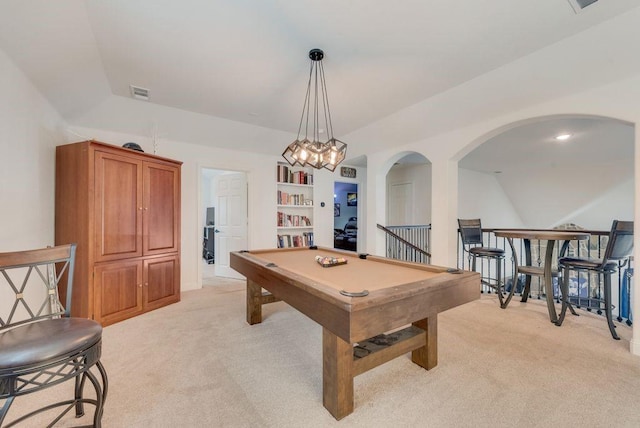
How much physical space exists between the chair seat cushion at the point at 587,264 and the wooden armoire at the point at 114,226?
4.66m

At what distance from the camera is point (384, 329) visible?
1.30m

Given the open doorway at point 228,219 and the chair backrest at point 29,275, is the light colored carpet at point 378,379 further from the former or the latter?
the open doorway at point 228,219

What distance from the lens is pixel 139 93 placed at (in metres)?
3.18

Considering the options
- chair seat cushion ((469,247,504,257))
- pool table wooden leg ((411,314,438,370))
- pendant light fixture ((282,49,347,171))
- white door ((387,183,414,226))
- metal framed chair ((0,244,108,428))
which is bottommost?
pool table wooden leg ((411,314,438,370))

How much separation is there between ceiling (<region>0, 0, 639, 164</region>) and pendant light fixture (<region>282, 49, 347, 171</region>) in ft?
0.34

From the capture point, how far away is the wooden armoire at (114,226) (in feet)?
8.80

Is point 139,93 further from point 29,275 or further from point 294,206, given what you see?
point 294,206

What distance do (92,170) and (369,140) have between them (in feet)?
12.6

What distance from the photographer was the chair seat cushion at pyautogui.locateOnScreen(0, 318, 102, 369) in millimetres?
1048

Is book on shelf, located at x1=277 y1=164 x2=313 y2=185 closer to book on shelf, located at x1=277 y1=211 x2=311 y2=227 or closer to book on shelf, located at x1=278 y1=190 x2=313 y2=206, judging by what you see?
book on shelf, located at x1=278 y1=190 x2=313 y2=206

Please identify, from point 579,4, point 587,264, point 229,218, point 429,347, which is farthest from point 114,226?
point 587,264

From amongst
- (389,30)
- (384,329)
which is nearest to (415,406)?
(384,329)

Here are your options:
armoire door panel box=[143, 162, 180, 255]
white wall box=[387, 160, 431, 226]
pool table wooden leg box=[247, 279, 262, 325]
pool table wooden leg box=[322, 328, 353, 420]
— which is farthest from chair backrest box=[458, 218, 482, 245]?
armoire door panel box=[143, 162, 180, 255]

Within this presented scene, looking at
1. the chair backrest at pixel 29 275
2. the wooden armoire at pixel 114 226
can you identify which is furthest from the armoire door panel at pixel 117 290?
the chair backrest at pixel 29 275
